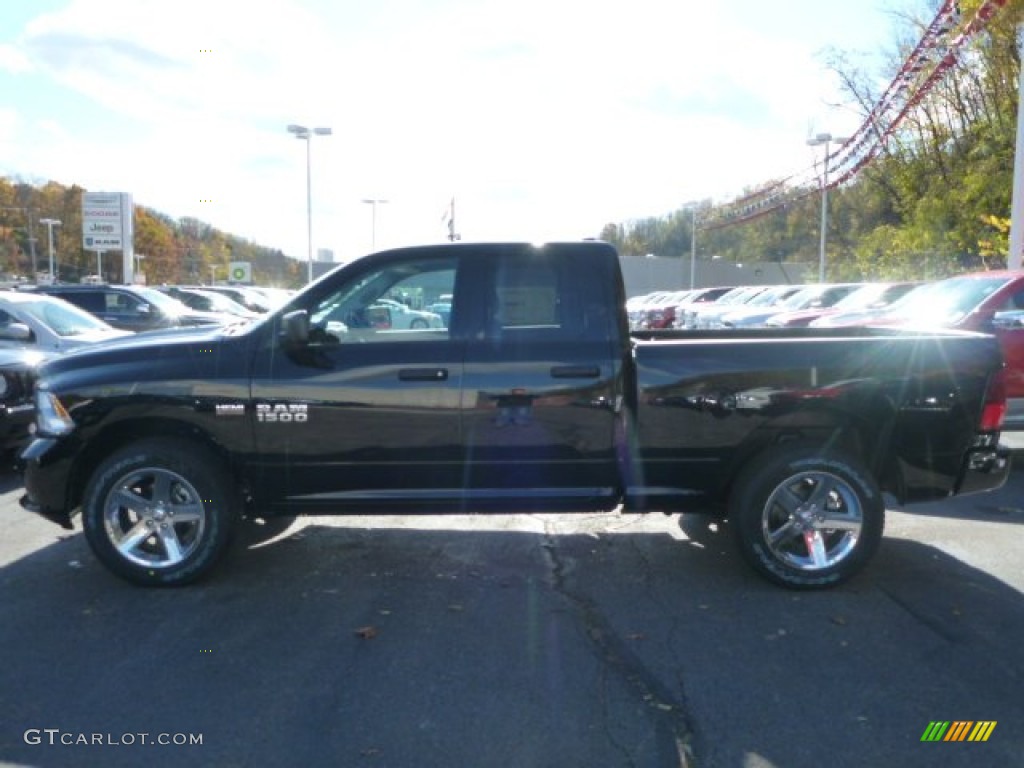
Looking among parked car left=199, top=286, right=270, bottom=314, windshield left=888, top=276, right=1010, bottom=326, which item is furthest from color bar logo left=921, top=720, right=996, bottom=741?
parked car left=199, top=286, right=270, bottom=314

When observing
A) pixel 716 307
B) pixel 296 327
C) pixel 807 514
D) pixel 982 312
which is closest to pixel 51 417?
pixel 296 327

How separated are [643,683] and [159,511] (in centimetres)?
297

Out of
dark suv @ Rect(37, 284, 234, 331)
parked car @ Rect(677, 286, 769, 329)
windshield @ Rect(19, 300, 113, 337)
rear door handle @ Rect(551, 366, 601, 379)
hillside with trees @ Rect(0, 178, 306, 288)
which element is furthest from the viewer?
hillside with trees @ Rect(0, 178, 306, 288)

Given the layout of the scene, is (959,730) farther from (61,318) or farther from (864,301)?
(864,301)

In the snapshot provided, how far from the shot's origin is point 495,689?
13.0 feet

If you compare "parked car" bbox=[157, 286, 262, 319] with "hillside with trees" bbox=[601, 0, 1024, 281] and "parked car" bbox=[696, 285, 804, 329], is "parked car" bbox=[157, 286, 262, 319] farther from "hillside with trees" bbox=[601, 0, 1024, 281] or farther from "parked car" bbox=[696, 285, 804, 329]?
"hillside with trees" bbox=[601, 0, 1024, 281]

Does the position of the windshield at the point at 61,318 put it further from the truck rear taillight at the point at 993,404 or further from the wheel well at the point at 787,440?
the truck rear taillight at the point at 993,404

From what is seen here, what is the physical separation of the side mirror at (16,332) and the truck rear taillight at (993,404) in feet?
28.2

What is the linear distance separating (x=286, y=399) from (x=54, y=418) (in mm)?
1390

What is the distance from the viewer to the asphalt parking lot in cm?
353

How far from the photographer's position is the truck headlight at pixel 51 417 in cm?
522

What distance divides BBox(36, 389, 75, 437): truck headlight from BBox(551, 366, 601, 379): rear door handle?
9.20ft

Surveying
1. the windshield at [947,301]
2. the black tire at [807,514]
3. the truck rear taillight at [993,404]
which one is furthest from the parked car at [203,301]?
the truck rear taillight at [993,404]

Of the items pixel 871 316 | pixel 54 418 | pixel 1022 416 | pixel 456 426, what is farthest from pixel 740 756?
pixel 871 316
